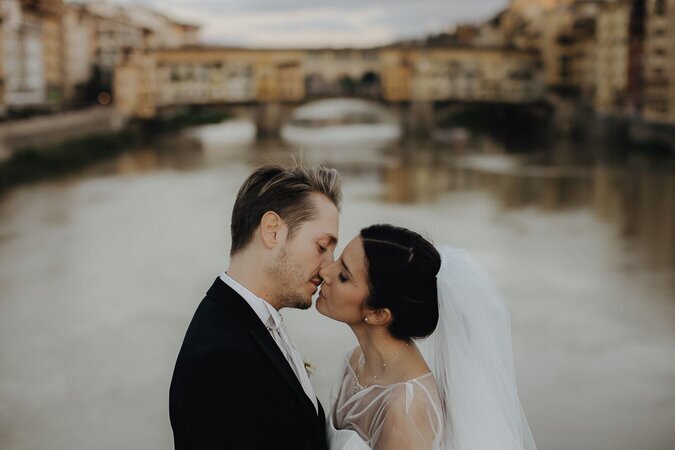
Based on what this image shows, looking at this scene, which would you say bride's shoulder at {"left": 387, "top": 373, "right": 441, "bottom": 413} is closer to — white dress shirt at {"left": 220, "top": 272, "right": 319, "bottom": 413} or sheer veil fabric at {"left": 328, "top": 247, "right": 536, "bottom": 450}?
sheer veil fabric at {"left": 328, "top": 247, "right": 536, "bottom": 450}

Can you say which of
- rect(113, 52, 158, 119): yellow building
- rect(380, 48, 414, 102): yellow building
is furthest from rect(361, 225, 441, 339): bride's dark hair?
rect(380, 48, 414, 102): yellow building

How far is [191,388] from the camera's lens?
111 cm

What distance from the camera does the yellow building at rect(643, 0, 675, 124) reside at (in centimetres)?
1580

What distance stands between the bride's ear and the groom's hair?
203 millimetres

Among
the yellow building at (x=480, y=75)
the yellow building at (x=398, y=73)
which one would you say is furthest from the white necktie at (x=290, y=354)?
the yellow building at (x=398, y=73)

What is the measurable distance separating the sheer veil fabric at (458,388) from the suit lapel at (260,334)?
175mm

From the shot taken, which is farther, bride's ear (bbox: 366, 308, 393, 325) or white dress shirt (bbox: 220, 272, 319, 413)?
bride's ear (bbox: 366, 308, 393, 325)

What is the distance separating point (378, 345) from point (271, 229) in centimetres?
30

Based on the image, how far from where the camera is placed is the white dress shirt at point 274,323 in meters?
1.23

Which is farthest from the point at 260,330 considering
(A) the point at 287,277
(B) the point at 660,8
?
(B) the point at 660,8

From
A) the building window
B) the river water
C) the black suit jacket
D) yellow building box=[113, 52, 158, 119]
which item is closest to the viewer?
the black suit jacket

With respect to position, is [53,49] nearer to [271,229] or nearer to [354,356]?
[354,356]

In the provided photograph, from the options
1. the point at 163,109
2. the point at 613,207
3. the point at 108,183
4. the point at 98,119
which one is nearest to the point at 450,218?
the point at 613,207

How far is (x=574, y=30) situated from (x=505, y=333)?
87.6 feet
